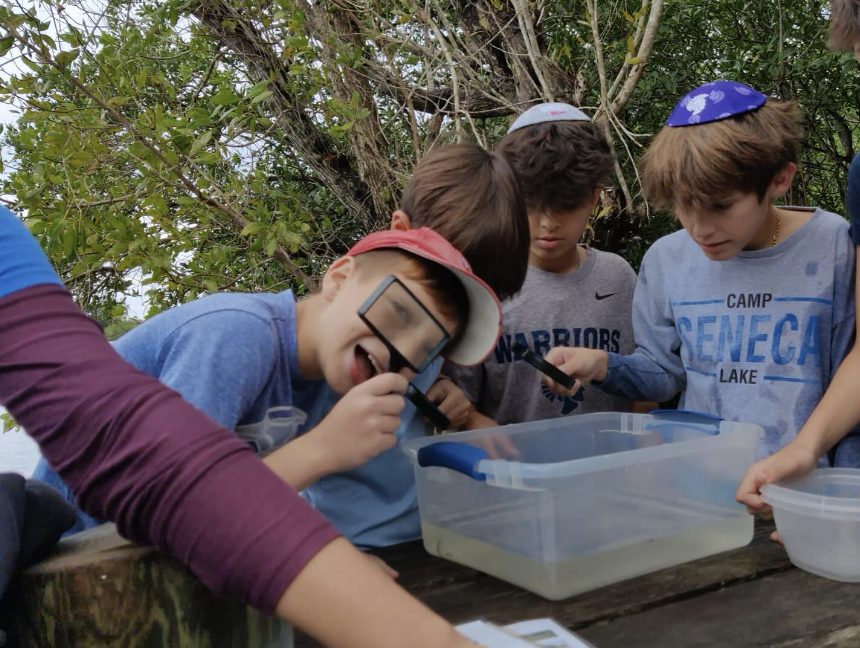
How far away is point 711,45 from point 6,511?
15.0ft

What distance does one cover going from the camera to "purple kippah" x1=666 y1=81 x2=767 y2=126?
1.70 m

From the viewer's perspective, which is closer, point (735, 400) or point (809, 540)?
point (809, 540)

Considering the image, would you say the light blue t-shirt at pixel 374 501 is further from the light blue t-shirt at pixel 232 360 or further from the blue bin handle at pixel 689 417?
the blue bin handle at pixel 689 417

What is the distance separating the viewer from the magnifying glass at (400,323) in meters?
1.11

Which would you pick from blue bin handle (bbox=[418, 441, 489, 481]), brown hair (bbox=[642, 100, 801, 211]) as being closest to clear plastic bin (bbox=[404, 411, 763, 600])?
blue bin handle (bbox=[418, 441, 489, 481])

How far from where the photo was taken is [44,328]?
630mm

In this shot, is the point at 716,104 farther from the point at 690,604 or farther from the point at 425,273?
the point at 690,604

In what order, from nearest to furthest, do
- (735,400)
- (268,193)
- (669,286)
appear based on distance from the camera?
(735,400) < (669,286) < (268,193)

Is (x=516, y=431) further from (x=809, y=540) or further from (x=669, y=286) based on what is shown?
(x=669, y=286)

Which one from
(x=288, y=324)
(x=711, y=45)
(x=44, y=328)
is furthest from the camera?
(x=711, y=45)

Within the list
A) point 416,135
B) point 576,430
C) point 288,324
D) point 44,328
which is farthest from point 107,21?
point 44,328

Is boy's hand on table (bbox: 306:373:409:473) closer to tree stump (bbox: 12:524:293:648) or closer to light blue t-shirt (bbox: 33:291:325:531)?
light blue t-shirt (bbox: 33:291:325:531)

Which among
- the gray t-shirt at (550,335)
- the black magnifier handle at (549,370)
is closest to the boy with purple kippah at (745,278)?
the black magnifier handle at (549,370)

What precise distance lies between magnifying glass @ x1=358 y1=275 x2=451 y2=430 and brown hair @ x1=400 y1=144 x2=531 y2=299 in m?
0.27
